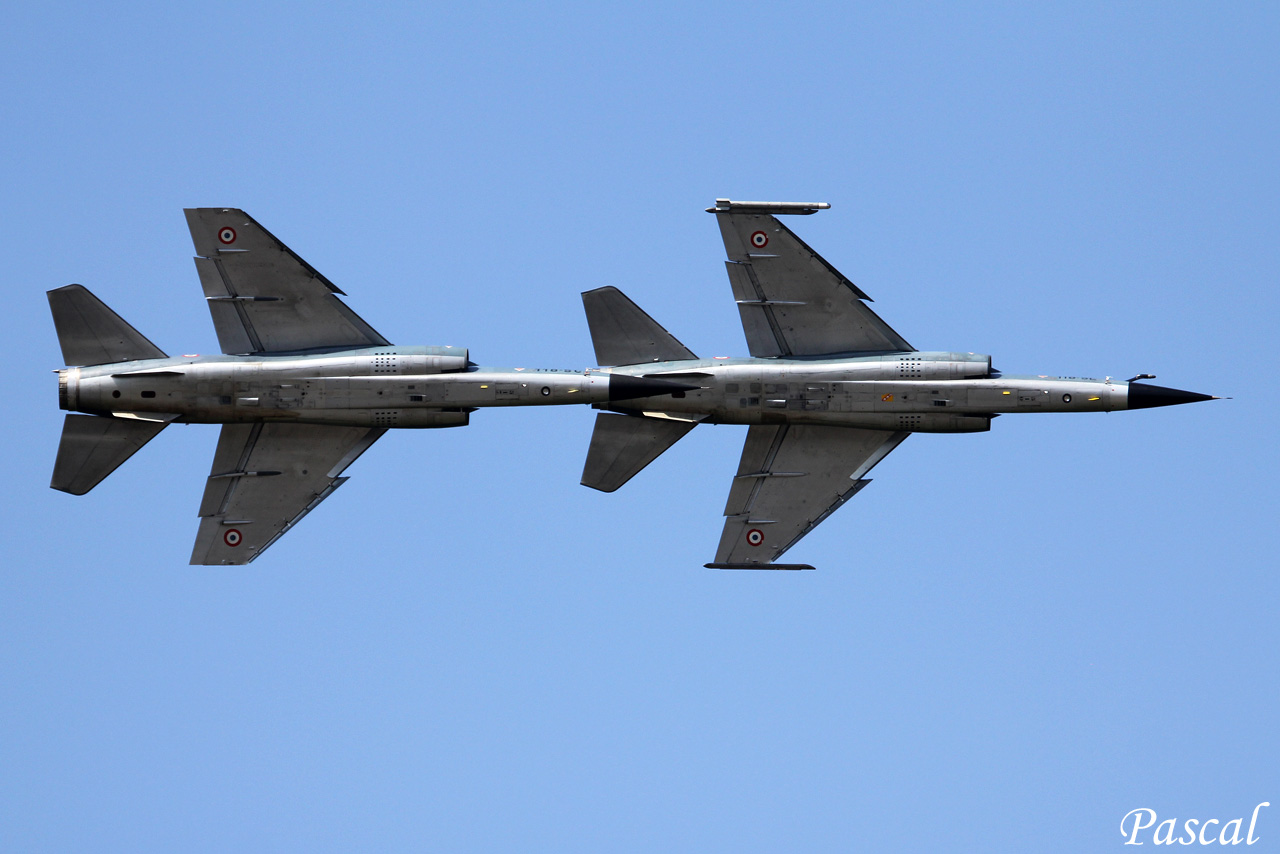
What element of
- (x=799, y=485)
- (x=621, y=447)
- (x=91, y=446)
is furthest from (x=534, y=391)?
(x=91, y=446)

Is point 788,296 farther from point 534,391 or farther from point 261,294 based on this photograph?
point 261,294

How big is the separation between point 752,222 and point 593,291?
419 centimetres

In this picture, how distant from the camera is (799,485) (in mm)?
36625

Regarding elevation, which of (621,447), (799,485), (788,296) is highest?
(788,296)

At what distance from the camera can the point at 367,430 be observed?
35.9m

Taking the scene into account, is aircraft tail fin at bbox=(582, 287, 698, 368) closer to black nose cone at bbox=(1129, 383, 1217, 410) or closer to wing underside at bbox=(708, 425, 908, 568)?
wing underside at bbox=(708, 425, 908, 568)

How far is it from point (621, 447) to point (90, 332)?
12623 mm

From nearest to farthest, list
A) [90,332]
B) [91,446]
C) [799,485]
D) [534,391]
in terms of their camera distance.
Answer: [534,391], [91,446], [90,332], [799,485]

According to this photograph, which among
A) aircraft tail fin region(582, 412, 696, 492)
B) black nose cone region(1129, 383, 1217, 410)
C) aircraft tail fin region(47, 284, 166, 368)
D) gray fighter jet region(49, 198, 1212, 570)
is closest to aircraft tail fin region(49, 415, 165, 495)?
gray fighter jet region(49, 198, 1212, 570)

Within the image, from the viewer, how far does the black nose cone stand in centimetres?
3597

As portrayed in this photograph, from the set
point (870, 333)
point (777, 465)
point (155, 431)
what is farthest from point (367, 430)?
point (870, 333)

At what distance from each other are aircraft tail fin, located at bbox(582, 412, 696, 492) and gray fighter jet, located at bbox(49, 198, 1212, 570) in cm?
3

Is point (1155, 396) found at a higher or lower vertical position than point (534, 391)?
higher

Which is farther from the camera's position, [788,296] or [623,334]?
[788,296]
